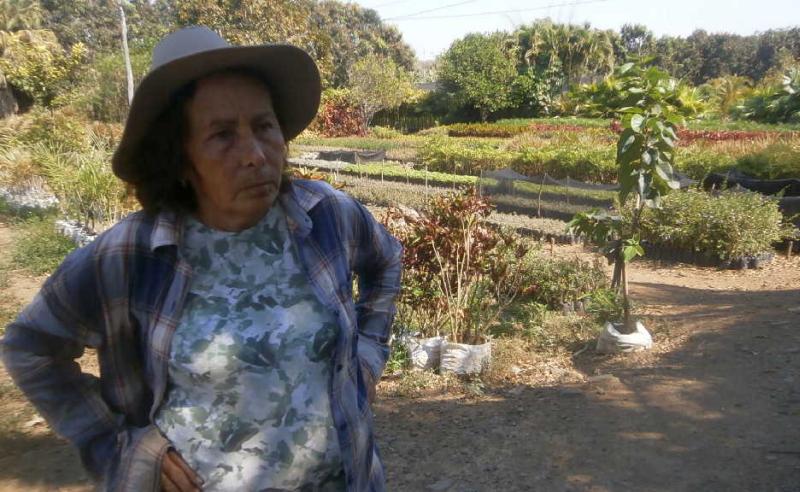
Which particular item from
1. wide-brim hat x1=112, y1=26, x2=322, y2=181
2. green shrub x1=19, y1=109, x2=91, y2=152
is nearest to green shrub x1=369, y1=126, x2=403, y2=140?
green shrub x1=19, y1=109, x2=91, y2=152

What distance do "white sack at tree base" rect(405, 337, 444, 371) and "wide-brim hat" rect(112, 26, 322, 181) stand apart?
399 centimetres

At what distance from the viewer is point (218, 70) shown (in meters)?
1.38

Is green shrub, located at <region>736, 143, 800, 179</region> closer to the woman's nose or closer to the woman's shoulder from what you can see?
the woman's nose

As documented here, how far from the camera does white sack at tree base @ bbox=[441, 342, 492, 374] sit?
5.21 metres

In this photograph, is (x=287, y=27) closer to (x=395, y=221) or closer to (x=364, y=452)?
(x=395, y=221)

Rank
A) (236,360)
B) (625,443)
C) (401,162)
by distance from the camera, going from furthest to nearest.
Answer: (401,162), (625,443), (236,360)

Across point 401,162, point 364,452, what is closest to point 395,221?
point 364,452

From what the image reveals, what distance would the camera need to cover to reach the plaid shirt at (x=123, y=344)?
4.22 ft

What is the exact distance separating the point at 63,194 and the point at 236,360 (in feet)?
30.2

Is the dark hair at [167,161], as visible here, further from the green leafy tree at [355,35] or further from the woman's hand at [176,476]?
the green leafy tree at [355,35]

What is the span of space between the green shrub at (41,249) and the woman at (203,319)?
723 cm

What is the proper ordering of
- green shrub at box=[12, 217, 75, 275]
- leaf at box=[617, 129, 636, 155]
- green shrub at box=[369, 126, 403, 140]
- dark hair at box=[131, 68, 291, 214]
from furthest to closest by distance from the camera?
1. green shrub at box=[369, 126, 403, 140]
2. green shrub at box=[12, 217, 75, 275]
3. leaf at box=[617, 129, 636, 155]
4. dark hair at box=[131, 68, 291, 214]

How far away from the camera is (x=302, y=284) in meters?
1.41

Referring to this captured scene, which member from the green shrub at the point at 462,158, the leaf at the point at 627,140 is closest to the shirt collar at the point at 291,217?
the leaf at the point at 627,140
